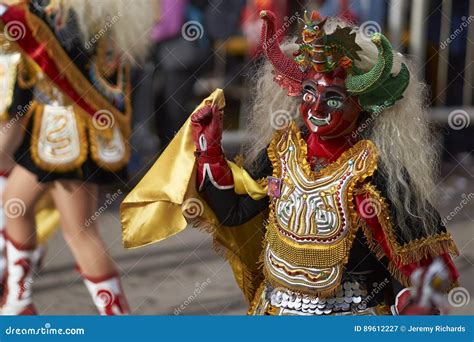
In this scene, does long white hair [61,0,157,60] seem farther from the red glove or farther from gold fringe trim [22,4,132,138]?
the red glove

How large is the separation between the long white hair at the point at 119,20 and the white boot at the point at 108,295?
0.93 m

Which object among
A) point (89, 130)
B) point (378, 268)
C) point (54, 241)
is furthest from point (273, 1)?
point (378, 268)

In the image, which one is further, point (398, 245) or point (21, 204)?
point (21, 204)

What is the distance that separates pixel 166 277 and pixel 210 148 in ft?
6.05

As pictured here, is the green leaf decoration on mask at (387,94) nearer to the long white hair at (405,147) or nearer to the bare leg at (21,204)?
the long white hair at (405,147)

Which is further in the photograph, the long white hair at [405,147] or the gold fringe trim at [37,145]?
the gold fringe trim at [37,145]

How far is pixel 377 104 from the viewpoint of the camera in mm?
2967

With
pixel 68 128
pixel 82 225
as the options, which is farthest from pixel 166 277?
pixel 68 128

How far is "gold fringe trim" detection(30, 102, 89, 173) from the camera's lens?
12.3 feet

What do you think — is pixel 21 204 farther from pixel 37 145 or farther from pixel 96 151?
pixel 96 151

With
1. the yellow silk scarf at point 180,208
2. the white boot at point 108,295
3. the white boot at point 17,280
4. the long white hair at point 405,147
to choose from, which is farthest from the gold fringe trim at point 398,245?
the white boot at point 17,280

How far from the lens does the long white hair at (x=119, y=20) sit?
3793 millimetres

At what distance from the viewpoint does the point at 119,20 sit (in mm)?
3873

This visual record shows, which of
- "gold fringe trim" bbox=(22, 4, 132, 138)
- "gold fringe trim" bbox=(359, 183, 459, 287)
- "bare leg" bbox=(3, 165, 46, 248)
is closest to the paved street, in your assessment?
"bare leg" bbox=(3, 165, 46, 248)
